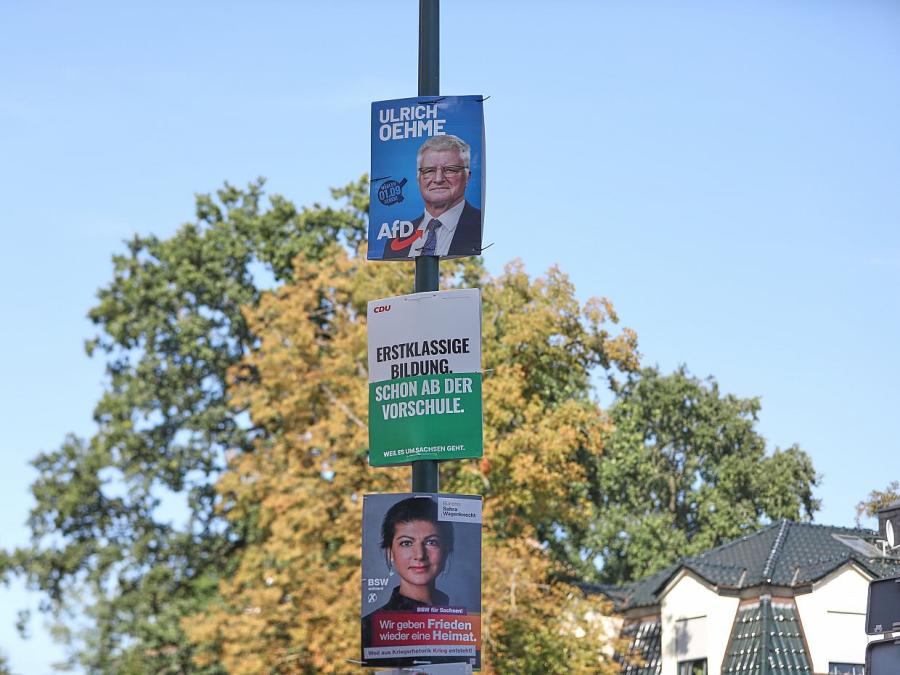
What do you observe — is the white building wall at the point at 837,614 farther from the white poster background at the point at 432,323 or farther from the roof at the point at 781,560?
the white poster background at the point at 432,323

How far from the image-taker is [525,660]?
29.4 m

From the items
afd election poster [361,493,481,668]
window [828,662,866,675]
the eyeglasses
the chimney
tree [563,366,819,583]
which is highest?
tree [563,366,819,583]

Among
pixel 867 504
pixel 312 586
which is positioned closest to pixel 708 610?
pixel 867 504

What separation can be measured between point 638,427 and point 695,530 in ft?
17.1

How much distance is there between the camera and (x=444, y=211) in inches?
364

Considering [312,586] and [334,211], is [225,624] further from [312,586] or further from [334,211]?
[334,211]

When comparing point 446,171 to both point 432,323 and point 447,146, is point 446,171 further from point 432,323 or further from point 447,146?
point 432,323

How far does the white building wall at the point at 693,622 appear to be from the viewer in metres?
35.2

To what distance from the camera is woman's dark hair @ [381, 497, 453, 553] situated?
337 inches

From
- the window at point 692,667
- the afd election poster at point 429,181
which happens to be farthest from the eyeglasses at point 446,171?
the window at point 692,667

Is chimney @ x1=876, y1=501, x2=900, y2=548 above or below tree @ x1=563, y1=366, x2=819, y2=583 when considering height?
below

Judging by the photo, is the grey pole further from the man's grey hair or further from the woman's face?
the woman's face

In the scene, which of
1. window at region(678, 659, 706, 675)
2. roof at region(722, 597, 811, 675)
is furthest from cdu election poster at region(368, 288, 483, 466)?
window at region(678, 659, 706, 675)

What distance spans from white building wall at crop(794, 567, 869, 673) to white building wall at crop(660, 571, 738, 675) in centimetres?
209
